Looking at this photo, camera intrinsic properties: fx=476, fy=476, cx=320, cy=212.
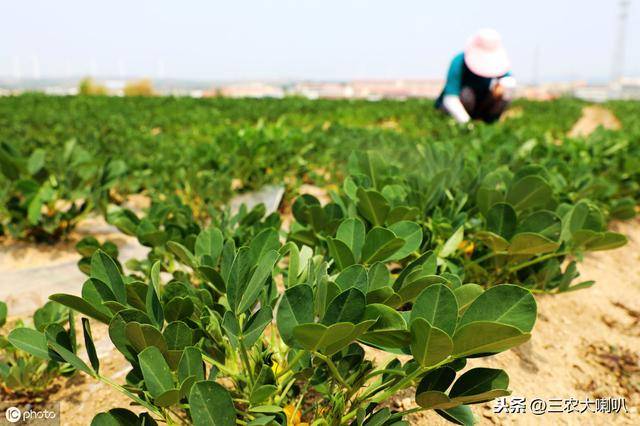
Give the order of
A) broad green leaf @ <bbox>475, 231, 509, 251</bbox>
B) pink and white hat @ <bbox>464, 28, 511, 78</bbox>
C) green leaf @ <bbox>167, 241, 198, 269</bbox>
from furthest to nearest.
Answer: pink and white hat @ <bbox>464, 28, 511, 78</bbox> → broad green leaf @ <bbox>475, 231, 509, 251</bbox> → green leaf @ <bbox>167, 241, 198, 269</bbox>

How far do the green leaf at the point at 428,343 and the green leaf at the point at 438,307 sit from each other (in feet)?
0.14

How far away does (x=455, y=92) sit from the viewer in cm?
606

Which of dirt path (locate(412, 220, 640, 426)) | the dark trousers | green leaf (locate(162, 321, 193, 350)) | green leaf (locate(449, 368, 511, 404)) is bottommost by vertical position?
dirt path (locate(412, 220, 640, 426))

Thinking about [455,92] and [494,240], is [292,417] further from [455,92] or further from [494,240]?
[455,92]

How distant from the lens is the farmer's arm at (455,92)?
5828 millimetres

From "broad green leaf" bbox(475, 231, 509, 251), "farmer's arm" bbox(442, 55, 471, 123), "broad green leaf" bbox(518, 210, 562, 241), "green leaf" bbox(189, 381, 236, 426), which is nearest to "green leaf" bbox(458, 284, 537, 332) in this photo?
"green leaf" bbox(189, 381, 236, 426)

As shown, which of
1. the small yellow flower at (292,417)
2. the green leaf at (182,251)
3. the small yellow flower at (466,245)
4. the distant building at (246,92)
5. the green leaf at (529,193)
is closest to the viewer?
the small yellow flower at (292,417)

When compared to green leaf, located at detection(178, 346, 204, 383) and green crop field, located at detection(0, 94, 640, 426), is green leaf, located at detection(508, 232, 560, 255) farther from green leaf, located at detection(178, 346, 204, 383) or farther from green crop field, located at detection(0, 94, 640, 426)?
green leaf, located at detection(178, 346, 204, 383)

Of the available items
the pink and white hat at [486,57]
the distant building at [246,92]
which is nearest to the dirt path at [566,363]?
the pink and white hat at [486,57]

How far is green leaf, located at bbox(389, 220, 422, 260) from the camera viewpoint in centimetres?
137

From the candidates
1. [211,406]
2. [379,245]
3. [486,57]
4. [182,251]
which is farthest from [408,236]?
[486,57]

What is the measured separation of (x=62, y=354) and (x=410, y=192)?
136 cm

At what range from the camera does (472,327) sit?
0.87m

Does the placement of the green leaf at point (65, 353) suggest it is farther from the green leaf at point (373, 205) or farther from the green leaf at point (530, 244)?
the green leaf at point (530, 244)
